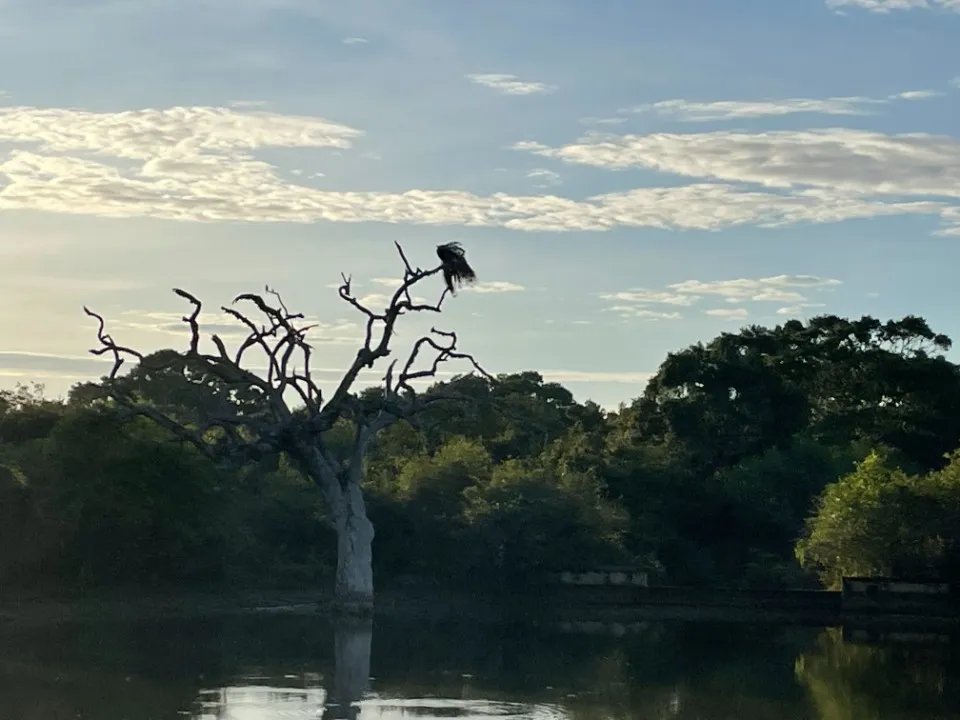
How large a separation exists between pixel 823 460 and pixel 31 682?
110ft

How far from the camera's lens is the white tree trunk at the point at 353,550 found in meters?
34.8

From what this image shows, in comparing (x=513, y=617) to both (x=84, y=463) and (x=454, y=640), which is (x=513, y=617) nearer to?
(x=454, y=640)

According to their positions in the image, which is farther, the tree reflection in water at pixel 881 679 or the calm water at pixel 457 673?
the tree reflection in water at pixel 881 679

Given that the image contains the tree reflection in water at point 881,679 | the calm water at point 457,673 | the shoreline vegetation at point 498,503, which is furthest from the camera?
the shoreline vegetation at point 498,503

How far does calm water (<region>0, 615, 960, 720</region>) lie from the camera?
1830 cm

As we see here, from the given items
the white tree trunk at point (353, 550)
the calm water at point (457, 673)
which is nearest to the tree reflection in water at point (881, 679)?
the calm water at point (457, 673)

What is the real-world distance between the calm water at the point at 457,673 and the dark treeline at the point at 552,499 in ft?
15.7

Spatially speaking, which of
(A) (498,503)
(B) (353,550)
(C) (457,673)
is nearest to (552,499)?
(A) (498,503)

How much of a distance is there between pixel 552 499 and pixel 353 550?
545cm

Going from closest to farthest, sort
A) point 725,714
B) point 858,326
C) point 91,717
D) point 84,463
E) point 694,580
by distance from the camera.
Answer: point 91,717, point 725,714, point 84,463, point 694,580, point 858,326

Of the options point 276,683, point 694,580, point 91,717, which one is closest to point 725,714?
point 276,683

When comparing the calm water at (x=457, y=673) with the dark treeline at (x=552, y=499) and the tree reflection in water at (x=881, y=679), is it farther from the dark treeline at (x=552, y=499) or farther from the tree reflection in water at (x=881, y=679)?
the dark treeline at (x=552, y=499)

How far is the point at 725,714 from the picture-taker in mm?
18281

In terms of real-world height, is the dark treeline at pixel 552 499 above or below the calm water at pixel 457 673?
above
